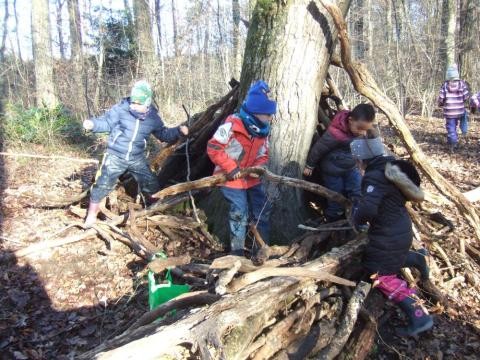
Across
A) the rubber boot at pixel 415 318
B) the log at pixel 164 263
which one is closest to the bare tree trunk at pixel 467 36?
the rubber boot at pixel 415 318

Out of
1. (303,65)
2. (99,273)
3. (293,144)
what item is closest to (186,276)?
(99,273)

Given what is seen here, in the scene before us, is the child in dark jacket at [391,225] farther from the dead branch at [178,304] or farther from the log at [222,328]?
the dead branch at [178,304]

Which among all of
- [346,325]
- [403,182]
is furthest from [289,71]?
[346,325]

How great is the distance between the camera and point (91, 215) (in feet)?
16.1

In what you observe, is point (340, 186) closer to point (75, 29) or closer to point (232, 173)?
point (232, 173)

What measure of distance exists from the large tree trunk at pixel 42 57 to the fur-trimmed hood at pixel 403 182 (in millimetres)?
9950

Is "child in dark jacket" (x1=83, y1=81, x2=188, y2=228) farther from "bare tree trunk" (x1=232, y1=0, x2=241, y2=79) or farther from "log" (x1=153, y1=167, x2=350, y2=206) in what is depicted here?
"bare tree trunk" (x1=232, y1=0, x2=241, y2=79)

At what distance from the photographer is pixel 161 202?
15.9ft

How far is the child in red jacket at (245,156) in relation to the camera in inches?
148

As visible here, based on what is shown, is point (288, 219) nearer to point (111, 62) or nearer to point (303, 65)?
point (303, 65)

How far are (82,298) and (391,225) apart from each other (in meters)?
2.93

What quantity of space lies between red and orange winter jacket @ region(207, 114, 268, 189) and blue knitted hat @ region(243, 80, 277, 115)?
0.21 m

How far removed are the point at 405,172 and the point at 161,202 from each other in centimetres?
280

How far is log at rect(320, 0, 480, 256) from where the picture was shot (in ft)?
13.5
